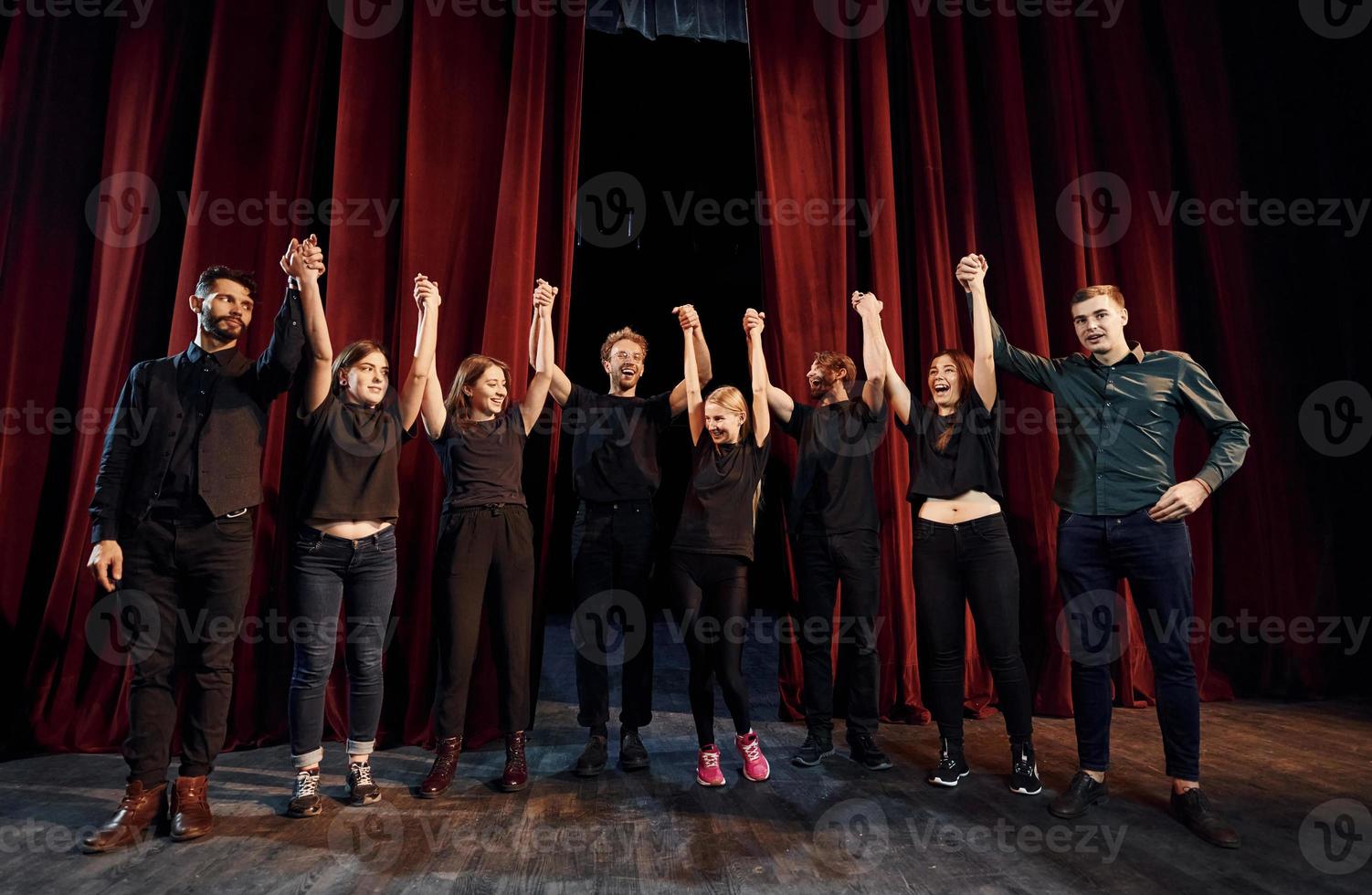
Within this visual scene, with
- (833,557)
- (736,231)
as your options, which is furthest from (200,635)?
(736,231)

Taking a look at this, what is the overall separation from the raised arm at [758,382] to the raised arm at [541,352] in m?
0.68

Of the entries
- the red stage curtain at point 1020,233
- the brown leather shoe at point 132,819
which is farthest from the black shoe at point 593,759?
the brown leather shoe at point 132,819

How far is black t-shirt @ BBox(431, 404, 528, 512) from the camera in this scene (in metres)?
2.34

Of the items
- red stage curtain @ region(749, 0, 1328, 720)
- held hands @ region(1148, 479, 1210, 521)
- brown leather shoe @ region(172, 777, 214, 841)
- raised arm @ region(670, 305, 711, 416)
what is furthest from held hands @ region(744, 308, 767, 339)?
brown leather shoe @ region(172, 777, 214, 841)

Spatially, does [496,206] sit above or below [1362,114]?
below

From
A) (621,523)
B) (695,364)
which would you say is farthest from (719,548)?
(695,364)

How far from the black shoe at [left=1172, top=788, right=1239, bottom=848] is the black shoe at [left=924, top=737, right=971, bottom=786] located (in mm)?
556

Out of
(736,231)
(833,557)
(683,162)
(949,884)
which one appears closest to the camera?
(949,884)

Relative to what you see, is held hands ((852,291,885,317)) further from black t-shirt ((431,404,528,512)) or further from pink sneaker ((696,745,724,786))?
pink sneaker ((696,745,724,786))

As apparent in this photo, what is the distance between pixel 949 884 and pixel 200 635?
199 centimetres

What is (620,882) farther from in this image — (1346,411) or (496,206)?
(1346,411)

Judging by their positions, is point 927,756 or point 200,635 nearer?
point 200,635

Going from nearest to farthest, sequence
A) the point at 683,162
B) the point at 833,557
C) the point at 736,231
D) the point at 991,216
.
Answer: the point at 833,557, the point at 991,216, the point at 683,162, the point at 736,231

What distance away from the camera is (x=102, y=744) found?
2.63 meters
